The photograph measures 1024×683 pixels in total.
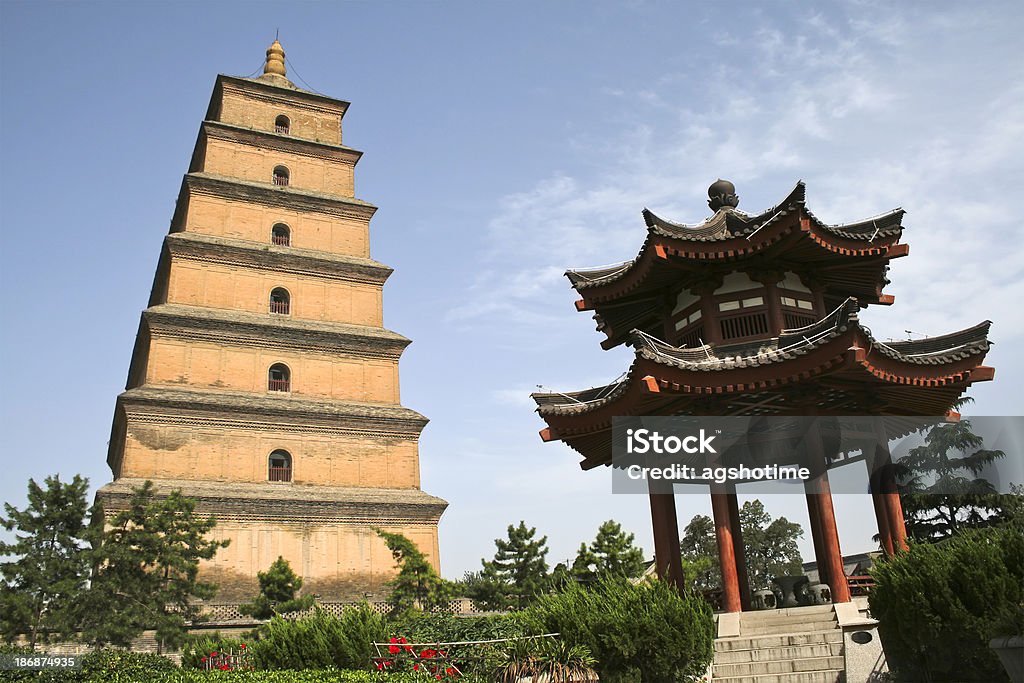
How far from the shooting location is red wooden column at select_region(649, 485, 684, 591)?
43.0 ft

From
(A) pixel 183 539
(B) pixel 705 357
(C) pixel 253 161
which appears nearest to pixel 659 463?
(B) pixel 705 357

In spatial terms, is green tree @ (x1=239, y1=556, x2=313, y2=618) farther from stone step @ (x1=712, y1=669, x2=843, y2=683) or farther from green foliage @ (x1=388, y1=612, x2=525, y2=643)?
stone step @ (x1=712, y1=669, x2=843, y2=683)

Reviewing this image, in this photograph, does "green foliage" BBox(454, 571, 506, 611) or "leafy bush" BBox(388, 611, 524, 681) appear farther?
"green foliage" BBox(454, 571, 506, 611)

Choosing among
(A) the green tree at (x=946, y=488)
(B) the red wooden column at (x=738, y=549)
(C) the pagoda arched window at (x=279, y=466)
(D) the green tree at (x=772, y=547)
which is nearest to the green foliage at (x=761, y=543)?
(D) the green tree at (x=772, y=547)

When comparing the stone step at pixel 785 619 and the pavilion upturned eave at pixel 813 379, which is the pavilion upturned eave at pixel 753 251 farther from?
the stone step at pixel 785 619

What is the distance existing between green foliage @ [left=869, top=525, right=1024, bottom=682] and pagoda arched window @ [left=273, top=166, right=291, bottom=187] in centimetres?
2976

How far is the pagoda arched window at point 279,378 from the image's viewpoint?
97.2 ft

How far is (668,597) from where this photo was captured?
424 inches

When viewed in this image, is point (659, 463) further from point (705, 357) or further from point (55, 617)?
point (55, 617)

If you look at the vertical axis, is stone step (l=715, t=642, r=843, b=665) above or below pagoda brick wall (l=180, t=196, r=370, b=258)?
below

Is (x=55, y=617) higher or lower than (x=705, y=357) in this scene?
lower

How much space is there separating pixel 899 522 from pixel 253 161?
28.8 meters

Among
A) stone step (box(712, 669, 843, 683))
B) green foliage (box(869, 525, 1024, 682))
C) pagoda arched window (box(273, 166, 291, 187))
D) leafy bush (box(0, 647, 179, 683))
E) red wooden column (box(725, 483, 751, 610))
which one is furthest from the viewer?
pagoda arched window (box(273, 166, 291, 187))

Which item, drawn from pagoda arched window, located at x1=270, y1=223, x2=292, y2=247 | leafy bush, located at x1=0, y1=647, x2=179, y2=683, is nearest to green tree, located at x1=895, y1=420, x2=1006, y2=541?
leafy bush, located at x1=0, y1=647, x2=179, y2=683
